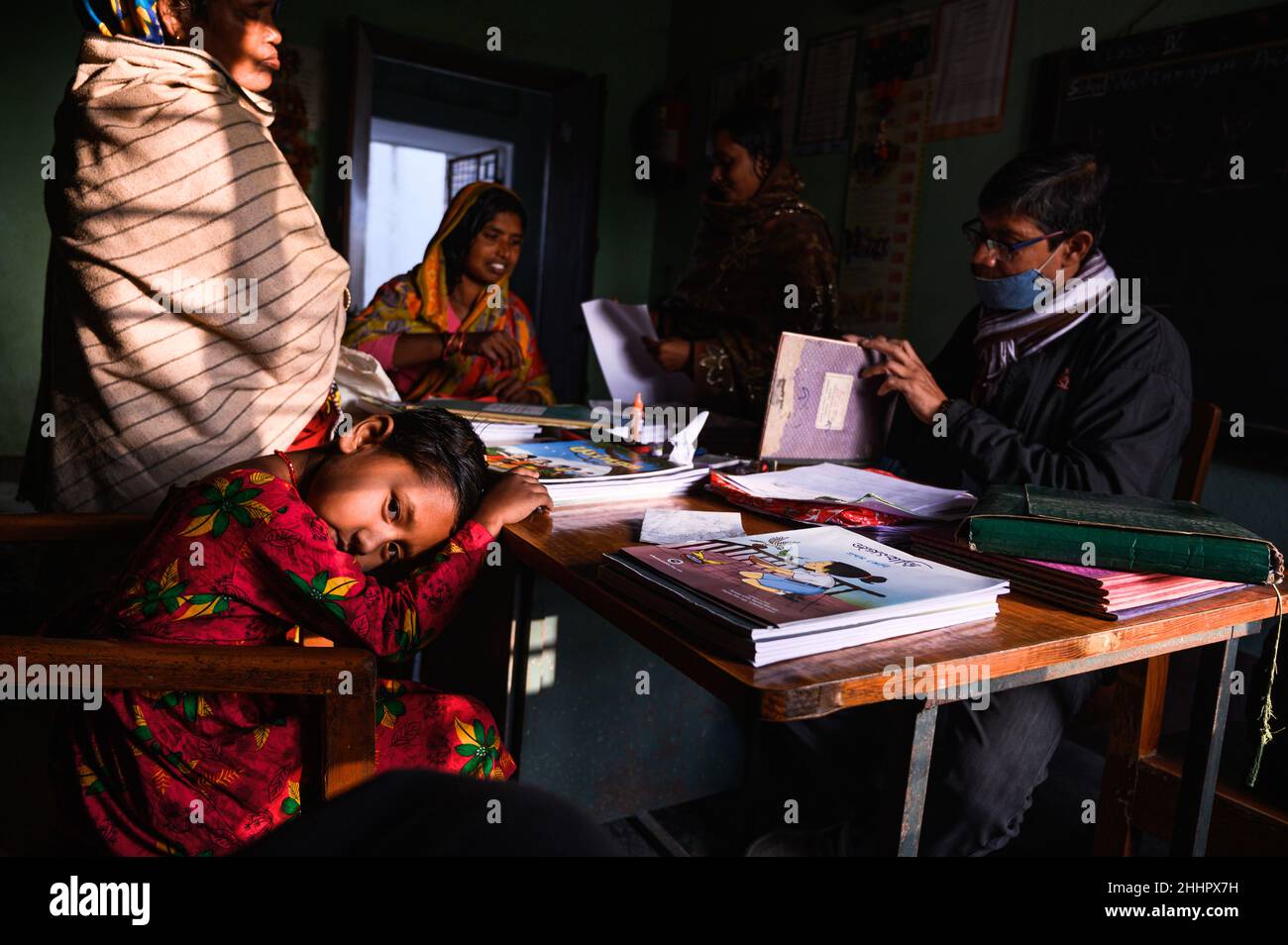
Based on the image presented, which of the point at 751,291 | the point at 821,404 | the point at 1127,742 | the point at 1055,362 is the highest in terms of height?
the point at 751,291

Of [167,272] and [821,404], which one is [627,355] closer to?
[821,404]

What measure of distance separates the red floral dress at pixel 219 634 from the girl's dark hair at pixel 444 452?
0.16m

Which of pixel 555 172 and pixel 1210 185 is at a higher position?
pixel 555 172

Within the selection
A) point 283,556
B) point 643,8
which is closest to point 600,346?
point 283,556

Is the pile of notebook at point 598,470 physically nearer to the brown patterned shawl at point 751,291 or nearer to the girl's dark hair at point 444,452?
the girl's dark hair at point 444,452

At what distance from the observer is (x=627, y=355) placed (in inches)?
97.6

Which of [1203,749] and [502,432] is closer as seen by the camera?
[1203,749]

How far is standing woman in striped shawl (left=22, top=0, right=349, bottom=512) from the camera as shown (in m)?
1.44

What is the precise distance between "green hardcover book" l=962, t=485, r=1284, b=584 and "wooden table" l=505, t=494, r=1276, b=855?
6cm

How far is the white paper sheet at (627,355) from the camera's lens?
2375 mm

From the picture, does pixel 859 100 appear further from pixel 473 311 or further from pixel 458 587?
pixel 458 587

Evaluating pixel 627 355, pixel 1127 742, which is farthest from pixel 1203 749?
pixel 627 355

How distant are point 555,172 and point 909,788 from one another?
531 centimetres

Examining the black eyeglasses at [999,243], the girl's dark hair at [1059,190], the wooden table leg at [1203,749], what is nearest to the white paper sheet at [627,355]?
the black eyeglasses at [999,243]
